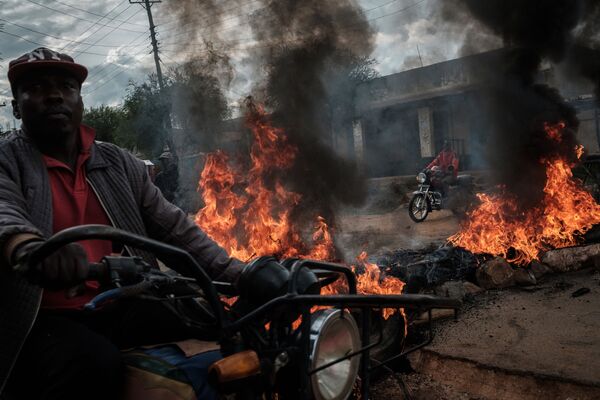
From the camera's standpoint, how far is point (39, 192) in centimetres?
200

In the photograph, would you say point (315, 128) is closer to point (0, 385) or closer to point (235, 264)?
point (235, 264)

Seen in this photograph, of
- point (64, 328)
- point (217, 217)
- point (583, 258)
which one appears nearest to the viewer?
point (64, 328)

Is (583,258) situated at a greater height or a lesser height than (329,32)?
lesser

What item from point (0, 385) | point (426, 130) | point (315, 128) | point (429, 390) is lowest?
point (429, 390)

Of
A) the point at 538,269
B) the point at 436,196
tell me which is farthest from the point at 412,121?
the point at 538,269

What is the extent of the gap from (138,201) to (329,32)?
9343 mm

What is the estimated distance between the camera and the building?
795 inches

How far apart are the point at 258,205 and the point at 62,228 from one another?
20.5ft

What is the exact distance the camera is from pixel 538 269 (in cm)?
684

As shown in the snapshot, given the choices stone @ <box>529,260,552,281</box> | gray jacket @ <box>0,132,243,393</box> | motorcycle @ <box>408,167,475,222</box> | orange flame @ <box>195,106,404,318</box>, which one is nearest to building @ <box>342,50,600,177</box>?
motorcycle @ <box>408,167,475,222</box>

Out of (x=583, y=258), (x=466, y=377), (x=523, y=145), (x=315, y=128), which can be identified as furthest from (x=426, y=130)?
(x=466, y=377)

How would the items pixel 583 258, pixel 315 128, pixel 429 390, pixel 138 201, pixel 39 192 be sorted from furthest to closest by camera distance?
pixel 315 128, pixel 583 258, pixel 429 390, pixel 138 201, pixel 39 192

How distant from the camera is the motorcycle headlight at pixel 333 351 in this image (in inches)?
56.8

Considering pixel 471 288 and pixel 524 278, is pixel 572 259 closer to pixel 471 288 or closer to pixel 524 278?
pixel 524 278
